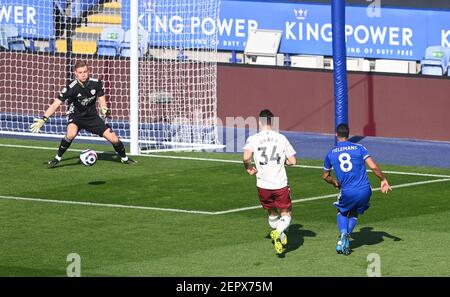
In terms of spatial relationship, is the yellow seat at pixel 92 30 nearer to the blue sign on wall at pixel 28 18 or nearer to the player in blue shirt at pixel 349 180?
the blue sign on wall at pixel 28 18

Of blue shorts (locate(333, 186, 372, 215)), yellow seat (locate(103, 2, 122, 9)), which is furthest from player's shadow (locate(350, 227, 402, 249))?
yellow seat (locate(103, 2, 122, 9))

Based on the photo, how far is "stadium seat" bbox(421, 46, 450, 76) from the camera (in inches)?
A: 1385

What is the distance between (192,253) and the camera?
19.9 m

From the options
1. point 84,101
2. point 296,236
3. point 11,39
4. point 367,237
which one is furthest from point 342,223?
point 11,39

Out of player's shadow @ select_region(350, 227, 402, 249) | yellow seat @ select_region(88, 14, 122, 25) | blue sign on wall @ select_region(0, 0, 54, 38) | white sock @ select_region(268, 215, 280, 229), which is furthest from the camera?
blue sign on wall @ select_region(0, 0, 54, 38)

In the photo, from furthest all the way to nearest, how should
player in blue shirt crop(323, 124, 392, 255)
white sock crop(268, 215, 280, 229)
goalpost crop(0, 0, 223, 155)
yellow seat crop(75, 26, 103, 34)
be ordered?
yellow seat crop(75, 26, 103, 34)
goalpost crop(0, 0, 223, 155)
white sock crop(268, 215, 280, 229)
player in blue shirt crop(323, 124, 392, 255)

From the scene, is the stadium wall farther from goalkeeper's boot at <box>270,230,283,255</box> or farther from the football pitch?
goalkeeper's boot at <box>270,230,283,255</box>

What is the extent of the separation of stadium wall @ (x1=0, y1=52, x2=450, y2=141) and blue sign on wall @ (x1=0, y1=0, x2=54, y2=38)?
2.89 meters

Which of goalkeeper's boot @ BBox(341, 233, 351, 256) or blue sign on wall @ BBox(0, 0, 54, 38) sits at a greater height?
blue sign on wall @ BBox(0, 0, 54, 38)

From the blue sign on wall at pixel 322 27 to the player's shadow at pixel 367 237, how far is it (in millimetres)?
13887

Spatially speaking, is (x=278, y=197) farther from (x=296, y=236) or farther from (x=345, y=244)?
(x=296, y=236)
